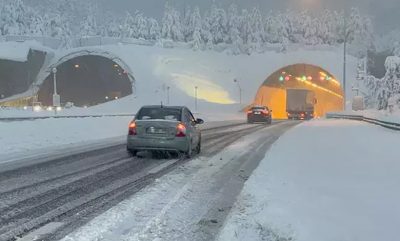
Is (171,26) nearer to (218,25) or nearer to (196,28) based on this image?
(196,28)

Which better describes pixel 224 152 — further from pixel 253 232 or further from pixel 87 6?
pixel 87 6

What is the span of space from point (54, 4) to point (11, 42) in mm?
89085

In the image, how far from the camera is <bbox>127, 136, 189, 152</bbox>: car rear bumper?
16.0m

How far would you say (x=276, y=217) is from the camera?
721cm

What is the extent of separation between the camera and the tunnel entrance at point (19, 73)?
83.6 m

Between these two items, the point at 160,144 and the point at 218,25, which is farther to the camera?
the point at 218,25

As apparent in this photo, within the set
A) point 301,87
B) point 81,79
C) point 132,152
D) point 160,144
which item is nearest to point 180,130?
point 160,144

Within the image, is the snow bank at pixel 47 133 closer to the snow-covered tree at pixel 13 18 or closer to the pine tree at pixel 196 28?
the pine tree at pixel 196 28

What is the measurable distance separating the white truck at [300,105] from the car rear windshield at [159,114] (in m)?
60.1

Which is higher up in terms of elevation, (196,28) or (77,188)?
(196,28)

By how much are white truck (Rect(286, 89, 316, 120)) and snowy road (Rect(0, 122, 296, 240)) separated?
59794mm

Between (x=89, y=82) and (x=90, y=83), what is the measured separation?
0.26 m

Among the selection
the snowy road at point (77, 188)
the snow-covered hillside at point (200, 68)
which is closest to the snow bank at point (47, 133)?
the snowy road at point (77, 188)

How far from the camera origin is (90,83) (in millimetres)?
96250
